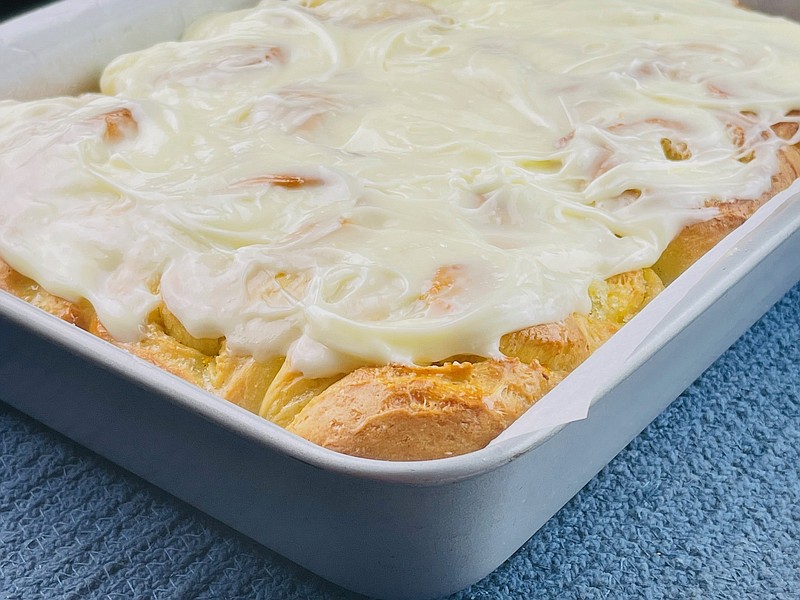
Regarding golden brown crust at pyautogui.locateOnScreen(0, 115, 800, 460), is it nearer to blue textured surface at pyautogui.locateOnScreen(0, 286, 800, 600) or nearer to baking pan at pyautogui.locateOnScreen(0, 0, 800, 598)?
baking pan at pyautogui.locateOnScreen(0, 0, 800, 598)

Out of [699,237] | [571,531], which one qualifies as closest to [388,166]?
[699,237]

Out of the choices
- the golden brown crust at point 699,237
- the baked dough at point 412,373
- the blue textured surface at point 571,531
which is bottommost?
the blue textured surface at point 571,531

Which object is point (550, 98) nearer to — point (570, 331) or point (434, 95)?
point (434, 95)

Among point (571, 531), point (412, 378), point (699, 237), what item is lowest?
point (571, 531)

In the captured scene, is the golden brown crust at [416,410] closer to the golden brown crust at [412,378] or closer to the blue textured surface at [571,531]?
the golden brown crust at [412,378]

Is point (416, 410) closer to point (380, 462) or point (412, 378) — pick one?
point (412, 378)

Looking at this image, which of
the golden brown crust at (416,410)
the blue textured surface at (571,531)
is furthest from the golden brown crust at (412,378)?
the blue textured surface at (571,531)
